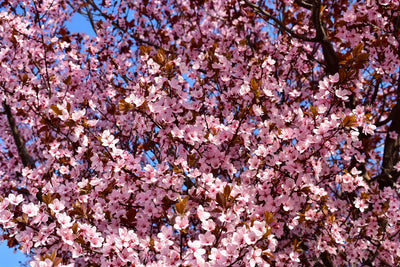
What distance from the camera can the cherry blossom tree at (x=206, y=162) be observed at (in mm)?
3211

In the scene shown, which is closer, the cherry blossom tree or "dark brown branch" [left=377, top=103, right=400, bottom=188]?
the cherry blossom tree

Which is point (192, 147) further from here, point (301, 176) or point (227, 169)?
point (301, 176)

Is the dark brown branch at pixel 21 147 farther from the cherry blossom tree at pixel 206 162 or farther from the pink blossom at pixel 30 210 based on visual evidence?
the pink blossom at pixel 30 210

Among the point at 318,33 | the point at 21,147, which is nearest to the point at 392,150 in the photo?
the point at 318,33

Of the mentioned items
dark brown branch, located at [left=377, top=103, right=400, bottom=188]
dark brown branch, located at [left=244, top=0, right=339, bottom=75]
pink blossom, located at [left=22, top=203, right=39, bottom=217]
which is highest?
dark brown branch, located at [left=244, top=0, right=339, bottom=75]

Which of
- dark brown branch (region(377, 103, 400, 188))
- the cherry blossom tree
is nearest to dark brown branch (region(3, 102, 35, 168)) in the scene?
the cherry blossom tree

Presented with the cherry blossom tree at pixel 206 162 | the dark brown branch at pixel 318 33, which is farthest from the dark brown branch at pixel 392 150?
the dark brown branch at pixel 318 33

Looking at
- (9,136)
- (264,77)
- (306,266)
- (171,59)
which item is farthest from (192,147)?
(9,136)

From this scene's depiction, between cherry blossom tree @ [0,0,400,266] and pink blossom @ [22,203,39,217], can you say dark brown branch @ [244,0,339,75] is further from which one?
pink blossom @ [22,203,39,217]

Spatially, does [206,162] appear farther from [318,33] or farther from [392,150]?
[392,150]

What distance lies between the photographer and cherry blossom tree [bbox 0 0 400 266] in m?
3.21

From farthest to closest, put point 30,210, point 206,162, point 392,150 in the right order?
point 392,150 < point 206,162 < point 30,210

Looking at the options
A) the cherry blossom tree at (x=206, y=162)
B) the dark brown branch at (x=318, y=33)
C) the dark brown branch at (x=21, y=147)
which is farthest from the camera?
the dark brown branch at (x=21, y=147)

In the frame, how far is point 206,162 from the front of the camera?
4031mm
